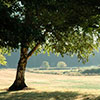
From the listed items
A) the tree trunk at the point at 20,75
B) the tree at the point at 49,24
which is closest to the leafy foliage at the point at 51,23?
the tree at the point at 49,24

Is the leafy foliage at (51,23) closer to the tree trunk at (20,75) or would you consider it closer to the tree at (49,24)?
the tree at (49,24)

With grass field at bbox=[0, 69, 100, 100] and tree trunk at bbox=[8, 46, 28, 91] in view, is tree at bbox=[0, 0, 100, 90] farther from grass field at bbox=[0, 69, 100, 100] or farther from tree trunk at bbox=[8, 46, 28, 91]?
grass field at bbox=[0, 69, 100, 100]

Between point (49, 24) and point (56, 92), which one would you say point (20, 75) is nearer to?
point (56, 92)

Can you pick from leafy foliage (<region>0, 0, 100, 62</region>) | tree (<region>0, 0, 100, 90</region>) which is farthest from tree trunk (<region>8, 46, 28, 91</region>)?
leafy foliage (<region>0, 0, 100, 62</region>)

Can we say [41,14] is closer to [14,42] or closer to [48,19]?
[48,19]

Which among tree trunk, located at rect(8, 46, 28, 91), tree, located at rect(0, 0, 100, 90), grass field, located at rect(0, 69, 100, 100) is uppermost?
tree, located at rect(0, 0, 100, 90)

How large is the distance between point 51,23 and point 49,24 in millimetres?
712

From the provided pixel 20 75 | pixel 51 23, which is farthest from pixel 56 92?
pixel 51 23

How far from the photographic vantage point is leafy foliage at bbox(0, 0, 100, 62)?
39.8 feet

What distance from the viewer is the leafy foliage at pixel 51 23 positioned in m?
12.1

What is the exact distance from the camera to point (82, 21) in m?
15.0

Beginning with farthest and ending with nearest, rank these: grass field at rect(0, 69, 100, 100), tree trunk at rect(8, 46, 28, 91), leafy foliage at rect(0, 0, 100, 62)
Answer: tree trunk at rect(8, 46, 28, 91) → grass field at rect(0, 69, 100, 100) → leafy foliage at rect(0, 0, 100, 62)

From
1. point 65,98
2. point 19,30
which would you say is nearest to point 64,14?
point 19,30

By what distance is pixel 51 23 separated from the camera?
17984 millimetres
